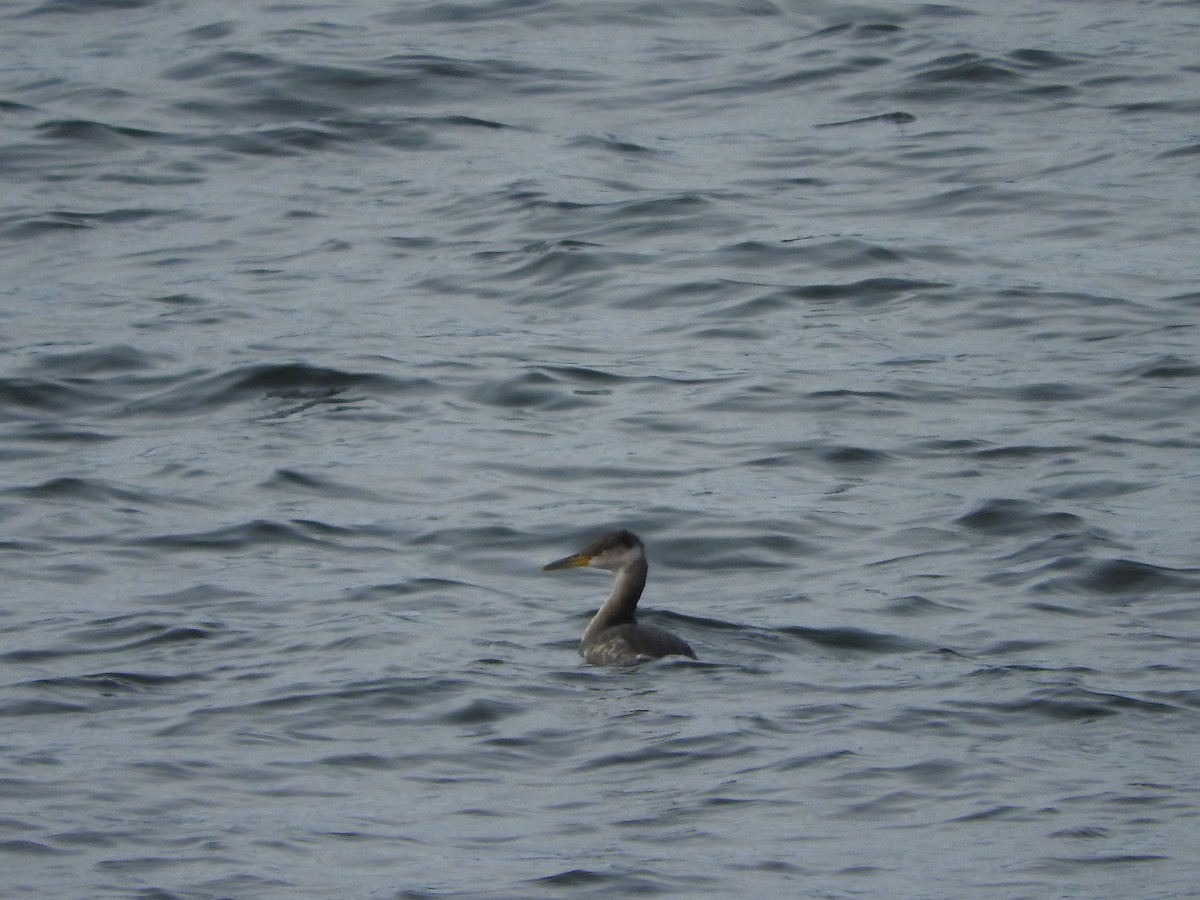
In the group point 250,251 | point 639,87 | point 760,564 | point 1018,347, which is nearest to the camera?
point 760,564

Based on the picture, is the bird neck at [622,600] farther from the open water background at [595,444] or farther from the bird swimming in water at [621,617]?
the open water background at [595,444]

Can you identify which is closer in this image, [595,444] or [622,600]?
[622,600]

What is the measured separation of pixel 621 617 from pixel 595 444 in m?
3.17

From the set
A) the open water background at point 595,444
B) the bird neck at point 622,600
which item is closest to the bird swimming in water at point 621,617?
the bird neck at point 622,600

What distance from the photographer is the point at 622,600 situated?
10.4m

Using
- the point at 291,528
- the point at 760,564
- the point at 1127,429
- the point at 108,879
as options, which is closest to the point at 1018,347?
the point at 1127,429

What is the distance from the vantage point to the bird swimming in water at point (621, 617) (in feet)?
32.5

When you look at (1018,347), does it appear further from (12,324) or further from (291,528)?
(12,324)

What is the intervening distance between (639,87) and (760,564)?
10.1 m

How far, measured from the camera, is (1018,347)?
1476 cm

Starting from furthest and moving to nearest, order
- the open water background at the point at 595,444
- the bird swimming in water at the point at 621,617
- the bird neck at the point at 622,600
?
1. the bird neck at the point at 622,600
2. the bird swimming in water at the point at 621,617
3. the open water background at the point at 595,444

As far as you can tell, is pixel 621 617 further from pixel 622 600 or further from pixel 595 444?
pixel 595 444

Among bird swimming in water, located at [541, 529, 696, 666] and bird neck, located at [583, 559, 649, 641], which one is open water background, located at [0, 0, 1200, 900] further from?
bird neck, located at [583, 559, 649, 641]

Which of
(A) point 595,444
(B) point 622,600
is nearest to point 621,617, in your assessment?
(B) point 622,600
